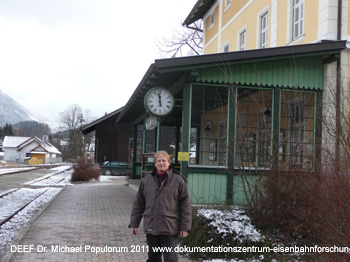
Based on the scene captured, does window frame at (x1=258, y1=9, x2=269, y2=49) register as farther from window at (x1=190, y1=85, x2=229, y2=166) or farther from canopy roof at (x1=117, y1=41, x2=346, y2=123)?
canopy roof at (x1=117, y1=41, x2=346, y2=123)

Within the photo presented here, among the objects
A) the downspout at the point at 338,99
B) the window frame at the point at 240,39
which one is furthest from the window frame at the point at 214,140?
the window frame at the point at 240,39

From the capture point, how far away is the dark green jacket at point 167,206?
4.92 m

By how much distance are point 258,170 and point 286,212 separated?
3.49ft

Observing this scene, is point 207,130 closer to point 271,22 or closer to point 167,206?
point 271,22

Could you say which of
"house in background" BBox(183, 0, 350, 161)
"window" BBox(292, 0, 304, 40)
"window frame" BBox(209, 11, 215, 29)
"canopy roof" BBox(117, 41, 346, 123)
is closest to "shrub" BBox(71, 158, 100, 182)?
"house in background" BBox(183, 0, 350, 161)

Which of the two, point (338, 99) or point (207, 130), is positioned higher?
point (338, 99)

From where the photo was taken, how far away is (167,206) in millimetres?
4930

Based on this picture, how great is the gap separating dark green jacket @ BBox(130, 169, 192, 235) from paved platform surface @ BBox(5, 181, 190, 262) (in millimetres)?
1958

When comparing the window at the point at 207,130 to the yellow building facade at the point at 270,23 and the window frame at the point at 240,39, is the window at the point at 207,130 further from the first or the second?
the window frame at the point at 240,39

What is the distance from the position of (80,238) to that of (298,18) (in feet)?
29.6

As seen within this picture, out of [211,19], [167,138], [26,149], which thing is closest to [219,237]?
[167,138]

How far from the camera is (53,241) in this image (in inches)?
303

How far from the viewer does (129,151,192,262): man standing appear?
4.92 metres

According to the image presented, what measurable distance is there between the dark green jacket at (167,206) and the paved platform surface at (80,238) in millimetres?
1958
